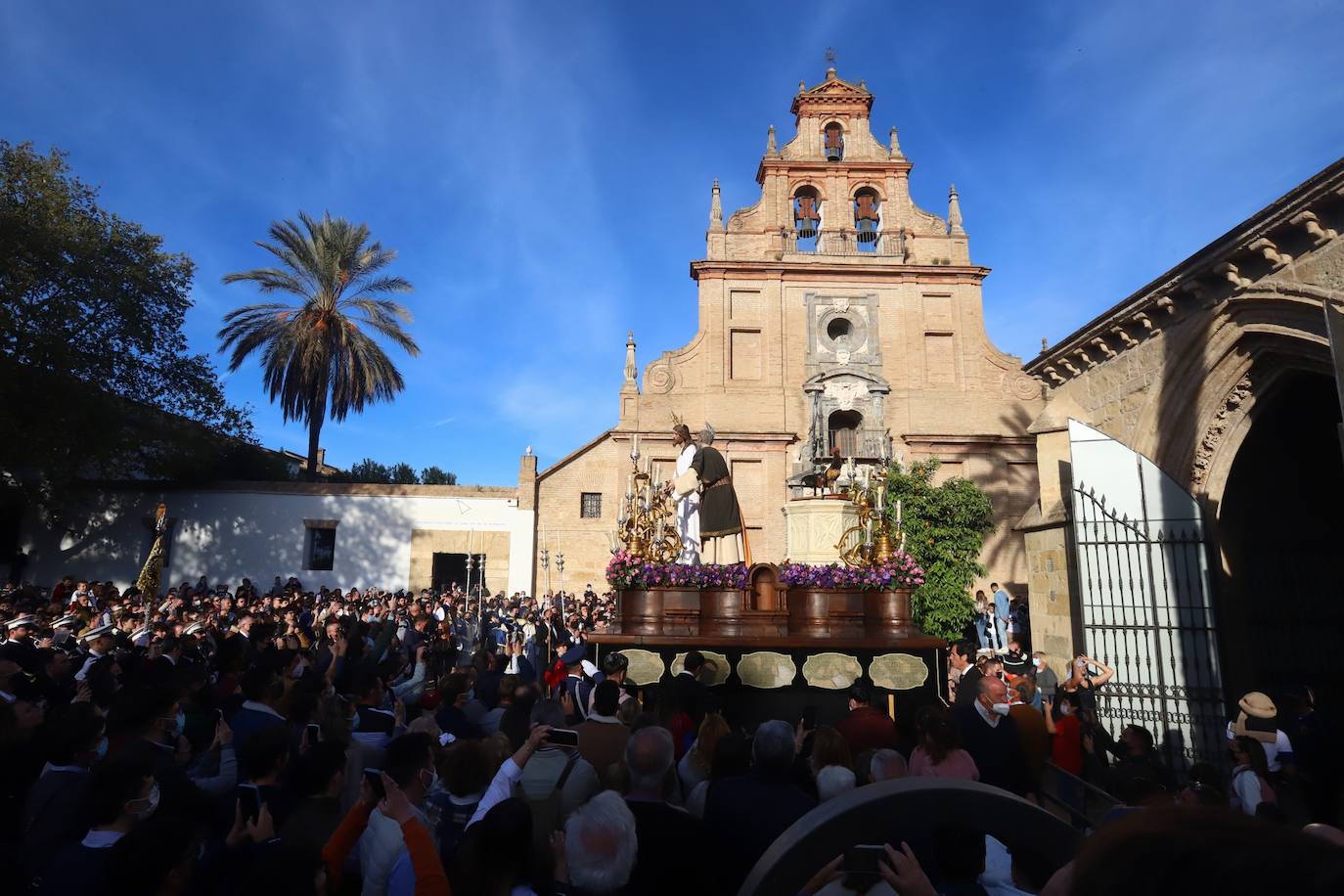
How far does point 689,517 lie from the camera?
1266cm

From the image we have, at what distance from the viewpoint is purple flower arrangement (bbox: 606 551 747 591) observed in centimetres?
1155

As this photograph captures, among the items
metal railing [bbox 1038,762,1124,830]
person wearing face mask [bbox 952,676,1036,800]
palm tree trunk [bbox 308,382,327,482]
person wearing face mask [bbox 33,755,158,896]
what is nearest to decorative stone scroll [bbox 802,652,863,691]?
metal railing [bbox 1038,762,1124,830]

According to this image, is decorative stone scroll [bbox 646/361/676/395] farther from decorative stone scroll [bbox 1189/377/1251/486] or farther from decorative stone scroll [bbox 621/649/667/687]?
decorative stone scroll [bbox 1189/377/1251/486]

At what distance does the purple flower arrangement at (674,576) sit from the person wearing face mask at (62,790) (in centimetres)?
776

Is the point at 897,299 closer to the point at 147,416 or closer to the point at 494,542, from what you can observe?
the point at 494,542

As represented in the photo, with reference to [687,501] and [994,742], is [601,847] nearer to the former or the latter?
[994,742]

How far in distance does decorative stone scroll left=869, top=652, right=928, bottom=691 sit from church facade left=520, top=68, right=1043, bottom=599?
15.1 meters

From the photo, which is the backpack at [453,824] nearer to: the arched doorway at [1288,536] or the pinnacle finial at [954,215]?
the arched doorway at [1288,536]

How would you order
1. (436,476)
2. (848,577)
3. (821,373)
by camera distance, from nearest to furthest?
1. (848,577)
2. (821,373)
3. (436,476)

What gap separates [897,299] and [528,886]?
27999mm

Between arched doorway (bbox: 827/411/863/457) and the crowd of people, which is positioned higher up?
arched doorway (bbox: 827/411/863/457)

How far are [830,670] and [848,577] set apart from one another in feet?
4.59

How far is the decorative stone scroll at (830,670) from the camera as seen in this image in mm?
10836

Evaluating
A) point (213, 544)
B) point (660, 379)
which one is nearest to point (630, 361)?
point (660, 379)
